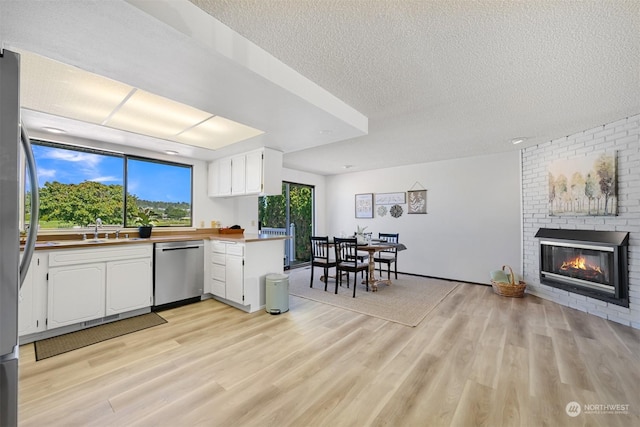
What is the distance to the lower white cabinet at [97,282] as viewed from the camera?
2.68 metres

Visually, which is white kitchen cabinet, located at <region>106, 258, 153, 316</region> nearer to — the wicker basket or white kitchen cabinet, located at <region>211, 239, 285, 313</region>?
white kitchen cabinet, located at <region>211, 239, 285, 313</region>

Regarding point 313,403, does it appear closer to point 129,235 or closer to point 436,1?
point 436,1

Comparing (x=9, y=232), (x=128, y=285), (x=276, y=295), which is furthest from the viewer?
(x=276, y=295)

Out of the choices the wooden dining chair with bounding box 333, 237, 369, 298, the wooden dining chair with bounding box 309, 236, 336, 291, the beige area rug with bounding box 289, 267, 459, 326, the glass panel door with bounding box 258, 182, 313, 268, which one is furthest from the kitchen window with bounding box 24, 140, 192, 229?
the wooden dining chair with bounding box 333, 237, 369, 298

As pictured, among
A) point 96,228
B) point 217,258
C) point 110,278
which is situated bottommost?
point 110,278

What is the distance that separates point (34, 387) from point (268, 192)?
9.16 ft

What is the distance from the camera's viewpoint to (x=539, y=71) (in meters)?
2.08

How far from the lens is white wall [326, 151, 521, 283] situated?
458cm

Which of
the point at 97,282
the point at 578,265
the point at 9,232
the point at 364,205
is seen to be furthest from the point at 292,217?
the point at 9,232

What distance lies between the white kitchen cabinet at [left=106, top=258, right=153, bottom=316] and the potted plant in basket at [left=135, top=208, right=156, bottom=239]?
1.83ft

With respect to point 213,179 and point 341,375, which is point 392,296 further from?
point 213,179

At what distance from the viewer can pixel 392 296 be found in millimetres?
4098

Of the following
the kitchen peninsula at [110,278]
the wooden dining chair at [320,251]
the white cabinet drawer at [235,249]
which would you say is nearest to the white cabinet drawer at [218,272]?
the kitchen peninsula at [110,278]

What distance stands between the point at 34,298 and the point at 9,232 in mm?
2400
